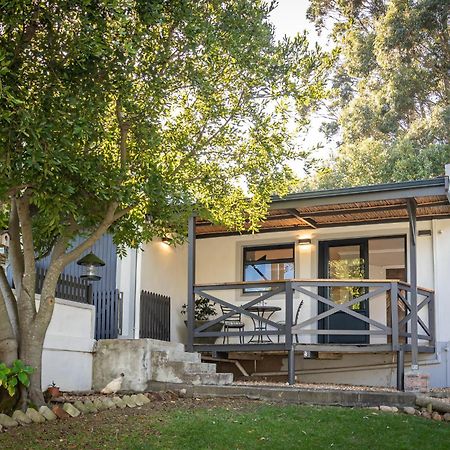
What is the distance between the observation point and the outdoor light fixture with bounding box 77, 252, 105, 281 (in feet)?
36.2

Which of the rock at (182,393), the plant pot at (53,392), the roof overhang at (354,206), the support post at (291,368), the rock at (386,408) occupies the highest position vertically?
the roof overhang at (354,206)

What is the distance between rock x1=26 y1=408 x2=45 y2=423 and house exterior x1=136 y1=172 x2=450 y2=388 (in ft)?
14.0

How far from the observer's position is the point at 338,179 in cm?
2730

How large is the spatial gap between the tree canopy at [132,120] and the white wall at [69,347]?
37.3 inches

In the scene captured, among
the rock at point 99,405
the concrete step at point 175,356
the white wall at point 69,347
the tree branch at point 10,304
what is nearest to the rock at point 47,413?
the rock at point 99,405

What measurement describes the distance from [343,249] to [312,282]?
3.05m

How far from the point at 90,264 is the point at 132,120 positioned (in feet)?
9.65

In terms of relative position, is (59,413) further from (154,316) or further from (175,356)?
(154,316)

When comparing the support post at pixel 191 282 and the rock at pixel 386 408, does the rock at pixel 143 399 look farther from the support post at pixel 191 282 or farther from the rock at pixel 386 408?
the rock at pixel 386 408

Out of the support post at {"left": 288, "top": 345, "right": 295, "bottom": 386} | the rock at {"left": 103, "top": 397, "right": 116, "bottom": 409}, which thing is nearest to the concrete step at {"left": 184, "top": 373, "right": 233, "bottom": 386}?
the support post at {"left": 288, "top": 345, "right": 295, "bottom": 386}

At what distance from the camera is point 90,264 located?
1106 cm

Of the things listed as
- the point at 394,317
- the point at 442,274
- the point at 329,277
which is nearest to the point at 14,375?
the point at 394,317

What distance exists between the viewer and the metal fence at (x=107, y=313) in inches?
460

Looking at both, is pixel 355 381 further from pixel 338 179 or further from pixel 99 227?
pixel 338 179
